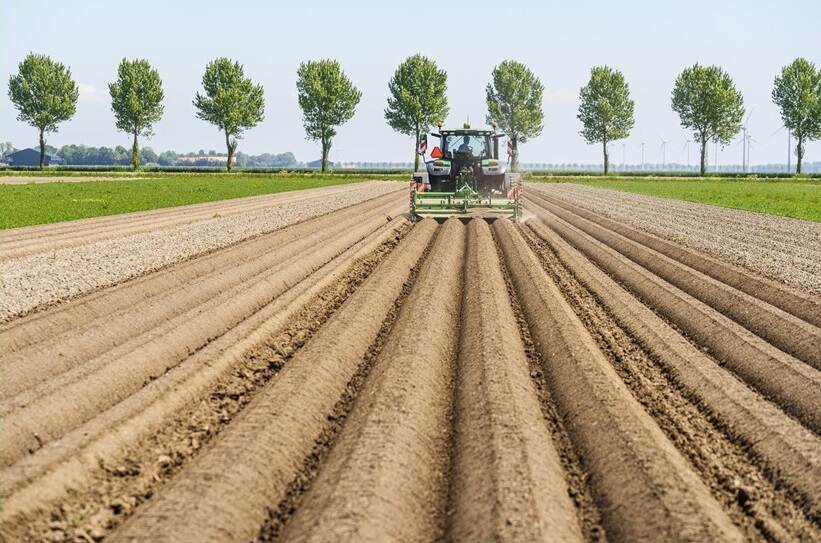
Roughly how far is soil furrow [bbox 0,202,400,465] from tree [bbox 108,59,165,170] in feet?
260

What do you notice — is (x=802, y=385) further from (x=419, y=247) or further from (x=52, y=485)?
(x=419, y=247)

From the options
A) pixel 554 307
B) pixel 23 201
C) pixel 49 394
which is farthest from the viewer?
pixel 23 201

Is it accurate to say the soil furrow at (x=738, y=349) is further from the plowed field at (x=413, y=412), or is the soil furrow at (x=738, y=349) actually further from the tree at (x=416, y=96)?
the tree at (x=416, y=96)

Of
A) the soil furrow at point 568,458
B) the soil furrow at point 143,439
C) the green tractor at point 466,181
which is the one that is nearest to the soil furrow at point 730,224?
the green tractor at point 466,181

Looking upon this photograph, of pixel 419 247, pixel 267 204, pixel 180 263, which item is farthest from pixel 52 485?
pixel 267 204

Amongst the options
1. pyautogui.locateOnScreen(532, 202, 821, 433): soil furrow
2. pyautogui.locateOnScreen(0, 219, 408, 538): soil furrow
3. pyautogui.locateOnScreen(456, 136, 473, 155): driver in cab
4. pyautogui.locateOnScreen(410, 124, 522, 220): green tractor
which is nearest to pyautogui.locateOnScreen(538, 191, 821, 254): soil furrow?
pyautogui.locateOnScreen(532, 202, 821, 433): soil furrow

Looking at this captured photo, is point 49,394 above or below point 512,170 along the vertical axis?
below

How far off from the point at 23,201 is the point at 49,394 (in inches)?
1098

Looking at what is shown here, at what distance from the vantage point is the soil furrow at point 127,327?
809 centimetres

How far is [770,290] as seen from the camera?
1259 cm

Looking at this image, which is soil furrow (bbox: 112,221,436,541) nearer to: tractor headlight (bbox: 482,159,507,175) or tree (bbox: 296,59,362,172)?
tractor headlight (bbox: 482,159,507,175)

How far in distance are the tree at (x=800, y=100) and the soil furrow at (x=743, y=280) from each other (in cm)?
7716

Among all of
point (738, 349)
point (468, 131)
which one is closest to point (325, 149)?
point (468, 131)

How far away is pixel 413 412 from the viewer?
22.2 feet
